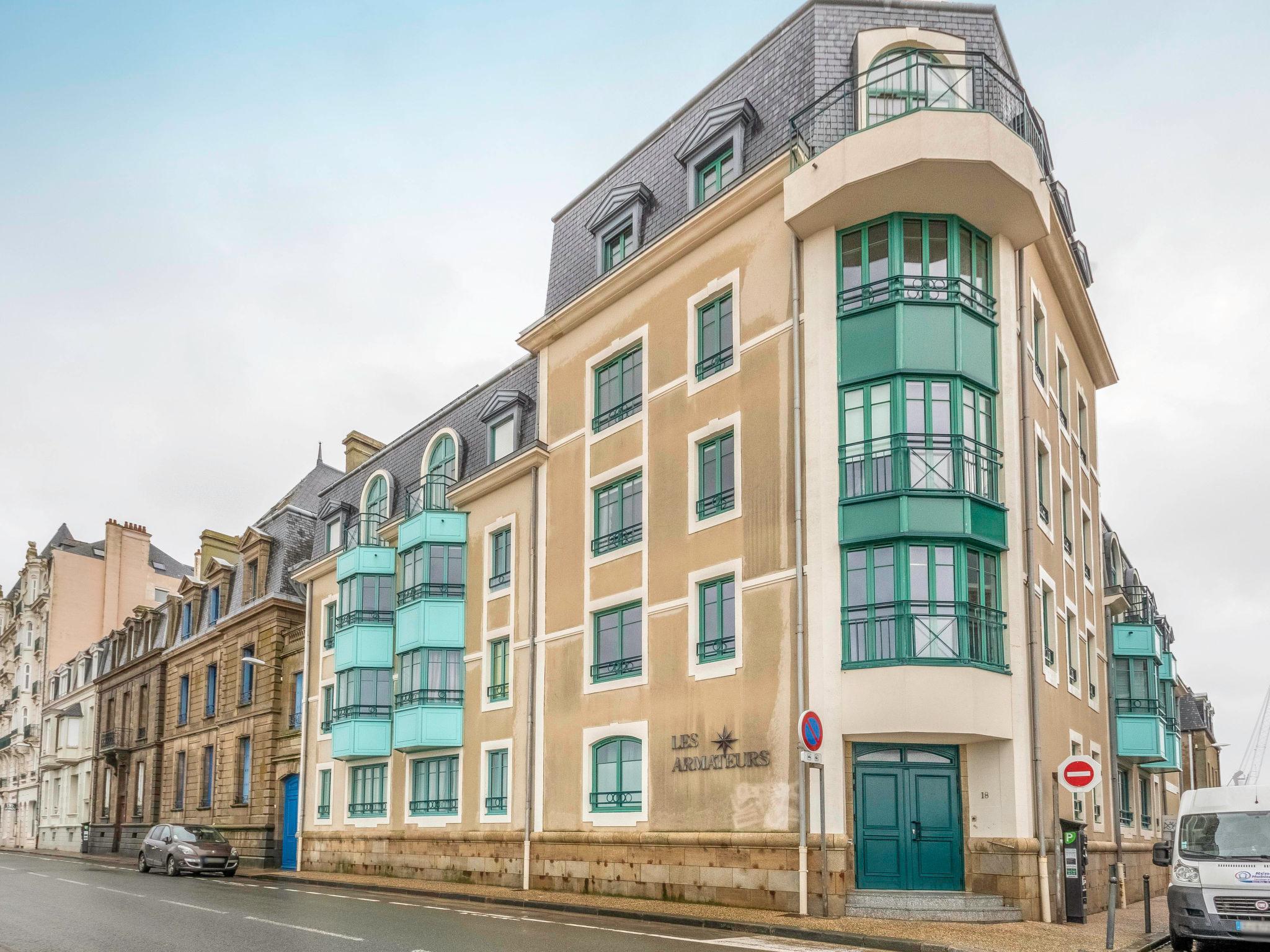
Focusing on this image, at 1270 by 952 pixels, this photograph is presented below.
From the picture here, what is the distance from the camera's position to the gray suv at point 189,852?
1207 inches

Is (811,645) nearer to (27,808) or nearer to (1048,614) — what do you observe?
(1048,614)

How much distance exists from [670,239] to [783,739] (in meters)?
9.62

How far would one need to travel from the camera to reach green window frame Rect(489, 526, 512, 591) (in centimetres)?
2816

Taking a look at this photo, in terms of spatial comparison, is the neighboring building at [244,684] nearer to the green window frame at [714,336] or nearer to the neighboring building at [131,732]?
the neighboring building at [131,732]

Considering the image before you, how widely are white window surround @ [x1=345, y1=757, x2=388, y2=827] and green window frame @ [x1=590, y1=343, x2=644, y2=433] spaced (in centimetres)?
1137

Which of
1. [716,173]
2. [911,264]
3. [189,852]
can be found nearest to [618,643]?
[911,264]

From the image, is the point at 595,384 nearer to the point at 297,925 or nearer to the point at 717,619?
the point at 717,619

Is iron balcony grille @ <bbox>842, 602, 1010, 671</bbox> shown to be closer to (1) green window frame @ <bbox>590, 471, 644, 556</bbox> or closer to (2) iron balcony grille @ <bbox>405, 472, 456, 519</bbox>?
(1) green window frame @ <bbox>590, 471, 644, 556</bbox>

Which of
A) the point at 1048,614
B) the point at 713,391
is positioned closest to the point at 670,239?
the point at 713,391

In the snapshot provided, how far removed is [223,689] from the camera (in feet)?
139

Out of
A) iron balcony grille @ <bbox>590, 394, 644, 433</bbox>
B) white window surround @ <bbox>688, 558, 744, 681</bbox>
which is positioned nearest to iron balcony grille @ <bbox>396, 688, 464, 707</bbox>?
iron balcony grille @ <bbox>590, 394, 644, 433</bbox>

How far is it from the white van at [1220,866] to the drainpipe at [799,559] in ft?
16.0

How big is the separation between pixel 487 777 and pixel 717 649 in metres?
8.51

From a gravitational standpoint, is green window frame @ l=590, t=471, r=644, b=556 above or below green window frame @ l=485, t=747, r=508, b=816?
above
